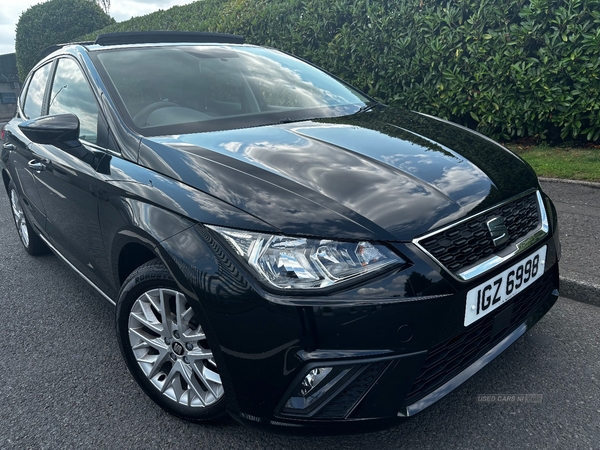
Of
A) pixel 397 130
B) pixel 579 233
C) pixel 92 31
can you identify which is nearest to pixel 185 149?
pixel 397 130

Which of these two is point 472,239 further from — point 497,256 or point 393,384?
point 393,384

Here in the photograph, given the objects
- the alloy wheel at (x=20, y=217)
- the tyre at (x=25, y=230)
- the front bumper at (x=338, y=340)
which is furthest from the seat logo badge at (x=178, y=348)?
the alloy wheel at (x=20, y=217)

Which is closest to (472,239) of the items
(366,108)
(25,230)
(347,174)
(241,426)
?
(347,174)

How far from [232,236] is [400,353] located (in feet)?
2.28

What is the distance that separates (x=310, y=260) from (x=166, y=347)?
2.77ft

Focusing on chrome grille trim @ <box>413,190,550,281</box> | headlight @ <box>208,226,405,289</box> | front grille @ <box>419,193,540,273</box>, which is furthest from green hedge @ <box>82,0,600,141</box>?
headlight @ <box>208,226,405,289</box>

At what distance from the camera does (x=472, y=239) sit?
191 cm

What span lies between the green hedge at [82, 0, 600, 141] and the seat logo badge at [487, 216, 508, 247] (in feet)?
13.3

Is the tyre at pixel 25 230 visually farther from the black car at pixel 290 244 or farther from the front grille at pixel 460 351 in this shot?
the front grille at pixel 460 351

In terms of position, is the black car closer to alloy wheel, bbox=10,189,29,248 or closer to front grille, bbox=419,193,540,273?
front grille, bbox=419,193,540,273

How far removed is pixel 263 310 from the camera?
68.0 inches

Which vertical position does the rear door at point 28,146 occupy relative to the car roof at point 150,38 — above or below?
below

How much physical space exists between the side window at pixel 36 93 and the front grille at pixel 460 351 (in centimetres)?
319

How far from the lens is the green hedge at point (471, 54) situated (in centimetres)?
534
